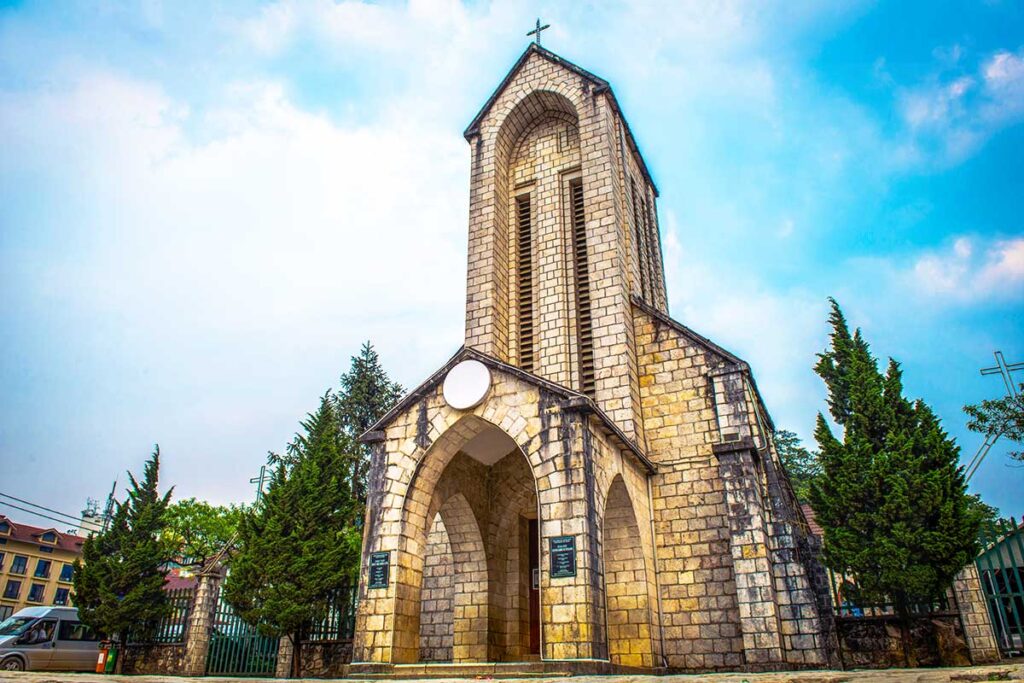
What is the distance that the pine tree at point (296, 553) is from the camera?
13.5 metres

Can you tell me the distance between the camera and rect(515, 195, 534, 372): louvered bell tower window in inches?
598

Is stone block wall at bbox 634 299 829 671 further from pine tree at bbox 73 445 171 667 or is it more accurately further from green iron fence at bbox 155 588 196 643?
pine tree at bbox 73 445 171 667

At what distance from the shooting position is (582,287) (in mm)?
15141

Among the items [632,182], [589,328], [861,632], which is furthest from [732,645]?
[632,182]

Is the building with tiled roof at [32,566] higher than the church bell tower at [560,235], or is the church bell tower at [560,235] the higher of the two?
the church bell tower at [560,235]

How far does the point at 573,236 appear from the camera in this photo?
15758mm

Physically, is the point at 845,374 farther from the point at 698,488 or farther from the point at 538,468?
the point at 538,468

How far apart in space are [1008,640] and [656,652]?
25.3 feet

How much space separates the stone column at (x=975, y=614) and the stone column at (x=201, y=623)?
51.6 feet

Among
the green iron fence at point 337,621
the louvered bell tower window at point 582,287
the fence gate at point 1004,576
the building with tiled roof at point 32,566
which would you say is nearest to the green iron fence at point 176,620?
the green iron fence at point 337,621

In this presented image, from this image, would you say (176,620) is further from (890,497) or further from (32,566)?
(32,566)

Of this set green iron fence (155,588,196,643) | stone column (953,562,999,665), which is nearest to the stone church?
stone column (953,562,999,665)

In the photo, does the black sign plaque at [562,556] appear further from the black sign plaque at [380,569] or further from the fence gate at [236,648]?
the fence gate at [236,648]

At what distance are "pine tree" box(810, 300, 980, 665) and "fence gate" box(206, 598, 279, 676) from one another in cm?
1225
